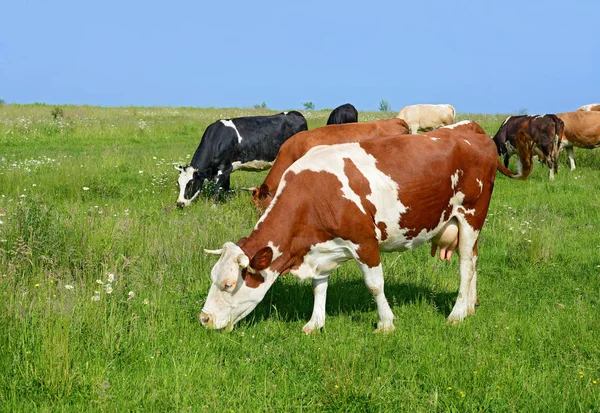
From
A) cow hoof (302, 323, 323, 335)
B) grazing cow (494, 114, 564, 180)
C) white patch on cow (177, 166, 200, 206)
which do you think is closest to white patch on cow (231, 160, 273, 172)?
white patch on cow (177, 166, 200, 206)

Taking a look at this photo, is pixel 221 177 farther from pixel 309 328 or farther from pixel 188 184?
pixel 309 328

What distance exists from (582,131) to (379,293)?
636 inches

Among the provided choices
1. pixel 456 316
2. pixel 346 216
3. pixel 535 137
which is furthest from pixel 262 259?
pixel 535 137

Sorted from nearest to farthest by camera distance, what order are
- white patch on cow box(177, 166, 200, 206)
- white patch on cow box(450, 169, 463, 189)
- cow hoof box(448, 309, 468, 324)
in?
1. white patch on cow box(450, 169, 463, 189)
2. cow hoof box(448, 309, 468, 324)
3. white patch on cow box(177, 166, 200, 206)

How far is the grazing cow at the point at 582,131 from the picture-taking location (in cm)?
1947

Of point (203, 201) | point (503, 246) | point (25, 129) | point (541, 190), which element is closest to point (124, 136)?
point (25, 129)

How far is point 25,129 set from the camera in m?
26.2

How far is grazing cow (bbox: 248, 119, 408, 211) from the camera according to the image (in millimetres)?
10586

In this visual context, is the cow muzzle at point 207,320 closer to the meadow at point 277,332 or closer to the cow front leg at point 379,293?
the meadow at point 277,332

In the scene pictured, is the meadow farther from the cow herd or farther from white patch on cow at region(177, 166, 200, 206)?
white patch on cow at region(177, 166, 200, 206)

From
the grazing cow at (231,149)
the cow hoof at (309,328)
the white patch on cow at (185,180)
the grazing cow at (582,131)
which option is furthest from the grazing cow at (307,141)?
the grazing cow at (582,131)

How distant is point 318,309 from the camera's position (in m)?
6.34

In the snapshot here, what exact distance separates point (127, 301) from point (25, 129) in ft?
Answer: 75.5

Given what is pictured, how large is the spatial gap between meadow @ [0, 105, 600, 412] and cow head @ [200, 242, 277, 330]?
201mm
